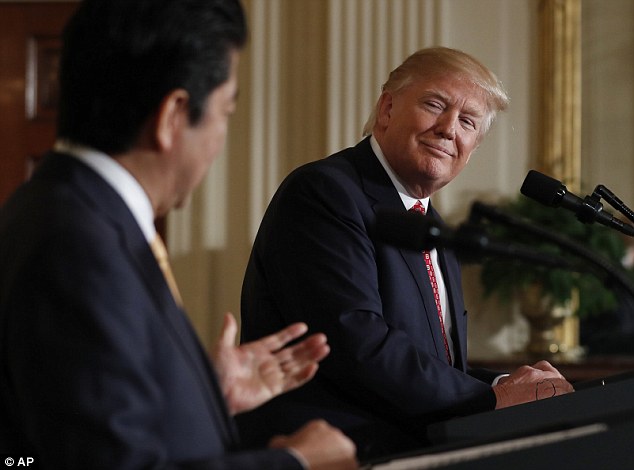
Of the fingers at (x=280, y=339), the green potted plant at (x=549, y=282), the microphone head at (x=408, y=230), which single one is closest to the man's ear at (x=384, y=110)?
the fingers at (x=280, y=339)

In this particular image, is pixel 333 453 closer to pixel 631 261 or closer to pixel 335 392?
pixel 335 392

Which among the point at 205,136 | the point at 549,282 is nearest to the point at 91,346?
the point at 205,136

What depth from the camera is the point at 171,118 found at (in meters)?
1.59

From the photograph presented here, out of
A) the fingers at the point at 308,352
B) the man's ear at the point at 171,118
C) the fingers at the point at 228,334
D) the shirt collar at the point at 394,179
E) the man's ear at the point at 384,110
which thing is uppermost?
the man's ear at the point at 171,118

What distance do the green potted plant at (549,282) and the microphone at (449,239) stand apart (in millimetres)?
3716

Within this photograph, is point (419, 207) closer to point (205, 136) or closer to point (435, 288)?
point (435, 288)

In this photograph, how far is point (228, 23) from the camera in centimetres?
163

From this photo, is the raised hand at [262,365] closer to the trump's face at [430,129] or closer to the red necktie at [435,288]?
the red necktie at [435,288]

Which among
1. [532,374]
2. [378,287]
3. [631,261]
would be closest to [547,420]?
[532,374]

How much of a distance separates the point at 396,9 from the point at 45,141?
213 centimetres

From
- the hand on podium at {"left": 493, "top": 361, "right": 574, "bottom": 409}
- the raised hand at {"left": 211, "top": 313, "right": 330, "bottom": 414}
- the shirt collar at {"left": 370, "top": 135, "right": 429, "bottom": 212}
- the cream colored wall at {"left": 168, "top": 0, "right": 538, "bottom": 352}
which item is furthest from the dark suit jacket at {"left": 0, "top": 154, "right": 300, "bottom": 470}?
the cream colored wall at {"left": 168, "top": 0, "right": 538, "bottom": 352}

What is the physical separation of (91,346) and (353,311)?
1.37 metres

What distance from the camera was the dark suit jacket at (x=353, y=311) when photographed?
2.72 metres

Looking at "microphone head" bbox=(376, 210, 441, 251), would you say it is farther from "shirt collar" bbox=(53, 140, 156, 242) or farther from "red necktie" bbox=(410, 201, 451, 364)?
"red necktie" bbox=(410, 201, 451, 364)
